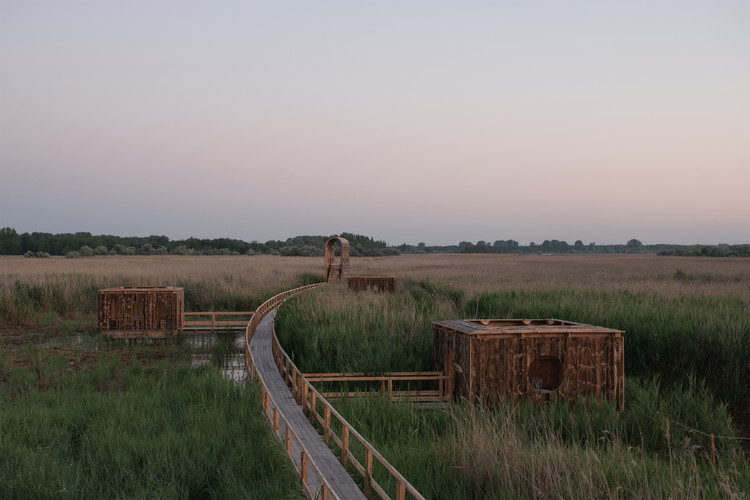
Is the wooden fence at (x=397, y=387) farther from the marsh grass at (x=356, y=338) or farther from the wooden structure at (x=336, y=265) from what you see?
the wooden structure at (x=336, y=265)

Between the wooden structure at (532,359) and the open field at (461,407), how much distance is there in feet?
1.89

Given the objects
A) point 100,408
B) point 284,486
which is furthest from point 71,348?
point 284,486

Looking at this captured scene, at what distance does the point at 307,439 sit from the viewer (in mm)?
9516

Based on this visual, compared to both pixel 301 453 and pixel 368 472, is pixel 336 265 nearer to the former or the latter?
pixel 301 453

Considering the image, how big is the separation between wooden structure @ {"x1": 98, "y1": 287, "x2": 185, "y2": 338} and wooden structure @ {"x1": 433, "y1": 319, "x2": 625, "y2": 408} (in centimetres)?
1389

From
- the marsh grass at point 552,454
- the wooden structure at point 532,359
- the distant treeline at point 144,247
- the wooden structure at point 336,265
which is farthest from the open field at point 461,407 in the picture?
the distant treeline at point 144,247

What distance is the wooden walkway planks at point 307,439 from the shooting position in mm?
7506

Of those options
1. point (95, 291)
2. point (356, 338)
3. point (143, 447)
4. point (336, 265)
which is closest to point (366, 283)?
point (336, 265)

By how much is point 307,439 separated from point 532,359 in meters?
4.93

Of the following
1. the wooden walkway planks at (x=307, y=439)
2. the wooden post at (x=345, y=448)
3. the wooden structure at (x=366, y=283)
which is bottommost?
the wooden walkway planks at (x=307, y=439)

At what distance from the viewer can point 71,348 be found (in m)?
19.1

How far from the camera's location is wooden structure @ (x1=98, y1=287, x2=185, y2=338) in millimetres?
21844

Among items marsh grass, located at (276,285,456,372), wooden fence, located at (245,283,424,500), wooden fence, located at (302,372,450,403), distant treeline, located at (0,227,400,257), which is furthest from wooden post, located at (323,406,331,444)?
distant treeline, located at (0,227,400,257)

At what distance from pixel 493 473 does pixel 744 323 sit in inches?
482
